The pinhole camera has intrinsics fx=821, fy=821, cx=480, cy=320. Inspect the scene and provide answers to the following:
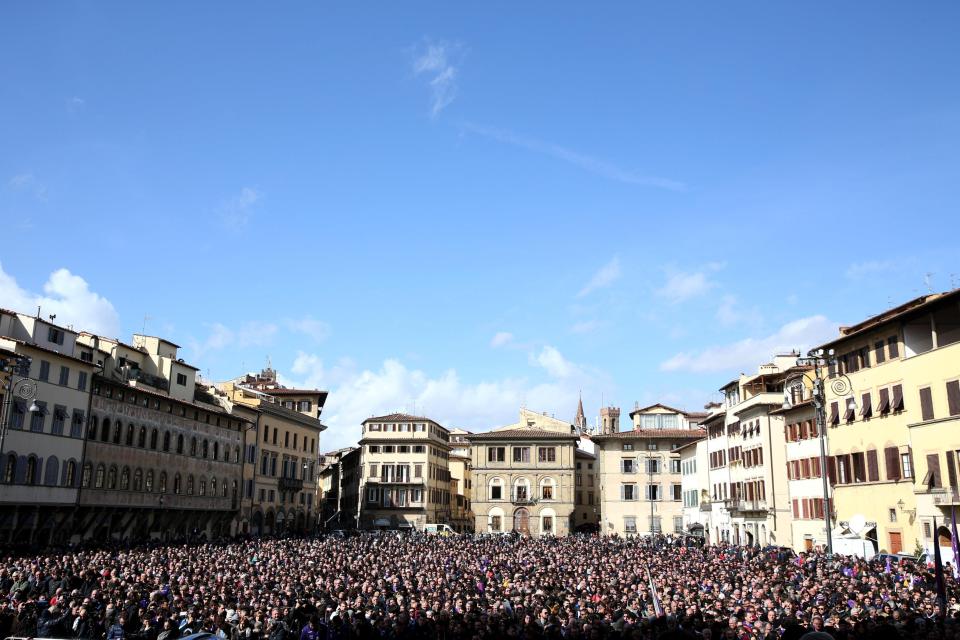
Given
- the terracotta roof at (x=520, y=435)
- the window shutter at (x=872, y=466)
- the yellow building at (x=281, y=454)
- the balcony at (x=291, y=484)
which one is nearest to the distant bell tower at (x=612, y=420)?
the terracotta roof at (x=520, y=435)

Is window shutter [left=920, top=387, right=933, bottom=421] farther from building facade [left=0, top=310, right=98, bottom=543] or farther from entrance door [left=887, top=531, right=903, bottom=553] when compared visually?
building facade [left=0, top=310, right=98, bottom=543]

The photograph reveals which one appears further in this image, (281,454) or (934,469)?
(281,454)

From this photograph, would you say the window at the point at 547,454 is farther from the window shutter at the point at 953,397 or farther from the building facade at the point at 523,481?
the window shutter at the point at 953,397

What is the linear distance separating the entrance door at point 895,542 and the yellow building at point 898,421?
0.04m

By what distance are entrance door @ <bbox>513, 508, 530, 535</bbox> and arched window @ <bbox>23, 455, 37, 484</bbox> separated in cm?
4513

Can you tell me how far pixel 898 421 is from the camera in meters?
34.7

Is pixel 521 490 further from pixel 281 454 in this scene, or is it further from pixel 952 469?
pixel 952 469

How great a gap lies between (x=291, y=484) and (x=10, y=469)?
32001mm

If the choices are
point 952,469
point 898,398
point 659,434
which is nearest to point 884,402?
point 898,398

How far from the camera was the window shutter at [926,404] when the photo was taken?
1272 inches

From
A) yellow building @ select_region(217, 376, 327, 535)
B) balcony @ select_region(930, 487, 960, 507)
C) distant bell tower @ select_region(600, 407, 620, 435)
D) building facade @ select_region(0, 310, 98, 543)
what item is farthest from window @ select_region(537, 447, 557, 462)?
balcony @ select_region(930, 487, 960, 507)

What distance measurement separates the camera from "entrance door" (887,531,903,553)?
113ft

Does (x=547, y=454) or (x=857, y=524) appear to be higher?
(x=547, y=454)

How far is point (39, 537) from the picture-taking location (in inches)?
1610
